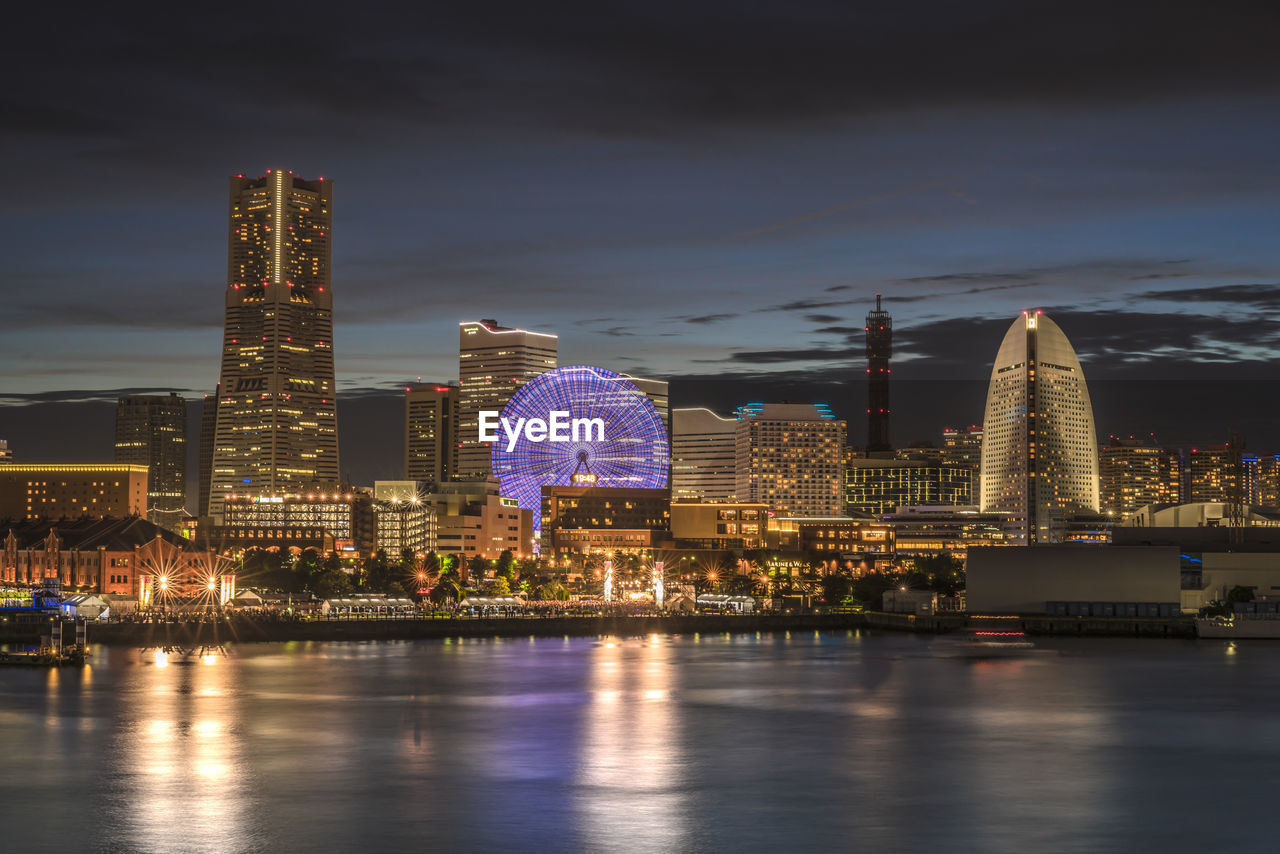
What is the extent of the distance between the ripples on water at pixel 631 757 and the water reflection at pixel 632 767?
17cm

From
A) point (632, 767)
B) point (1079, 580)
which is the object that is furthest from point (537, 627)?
point (632, 767)

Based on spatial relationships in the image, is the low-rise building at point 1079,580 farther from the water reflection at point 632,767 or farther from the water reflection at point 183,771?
the water reflection at point 183,771

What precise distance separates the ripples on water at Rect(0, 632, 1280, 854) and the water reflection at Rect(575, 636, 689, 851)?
17 cm

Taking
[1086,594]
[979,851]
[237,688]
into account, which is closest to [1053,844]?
[979,851]

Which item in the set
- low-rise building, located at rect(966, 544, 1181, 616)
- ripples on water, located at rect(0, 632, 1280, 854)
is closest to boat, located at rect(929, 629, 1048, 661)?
low-rise building, located at rect(966, 544, 1181, 616)

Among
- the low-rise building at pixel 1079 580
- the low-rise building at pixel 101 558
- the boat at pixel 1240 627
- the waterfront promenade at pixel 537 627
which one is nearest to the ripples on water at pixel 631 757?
the waterfront promenade at pixel 537 627

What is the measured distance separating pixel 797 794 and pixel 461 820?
11356 millimetres

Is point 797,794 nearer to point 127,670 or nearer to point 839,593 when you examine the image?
point 127,670

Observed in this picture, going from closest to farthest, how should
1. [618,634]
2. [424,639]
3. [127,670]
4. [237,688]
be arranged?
[237,688] → [127,670] → [424,639] → [618,634]

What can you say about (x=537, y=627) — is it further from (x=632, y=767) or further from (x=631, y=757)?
(x=632, y=767)

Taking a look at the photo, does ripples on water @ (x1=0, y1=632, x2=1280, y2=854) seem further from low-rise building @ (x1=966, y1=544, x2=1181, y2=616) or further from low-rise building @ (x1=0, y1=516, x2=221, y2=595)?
low-rise building @ (x1=0, y1=516, x2=221, y2=595)

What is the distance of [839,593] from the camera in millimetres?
169500

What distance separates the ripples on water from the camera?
45.2 meters

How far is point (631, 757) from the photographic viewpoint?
58594 mm
